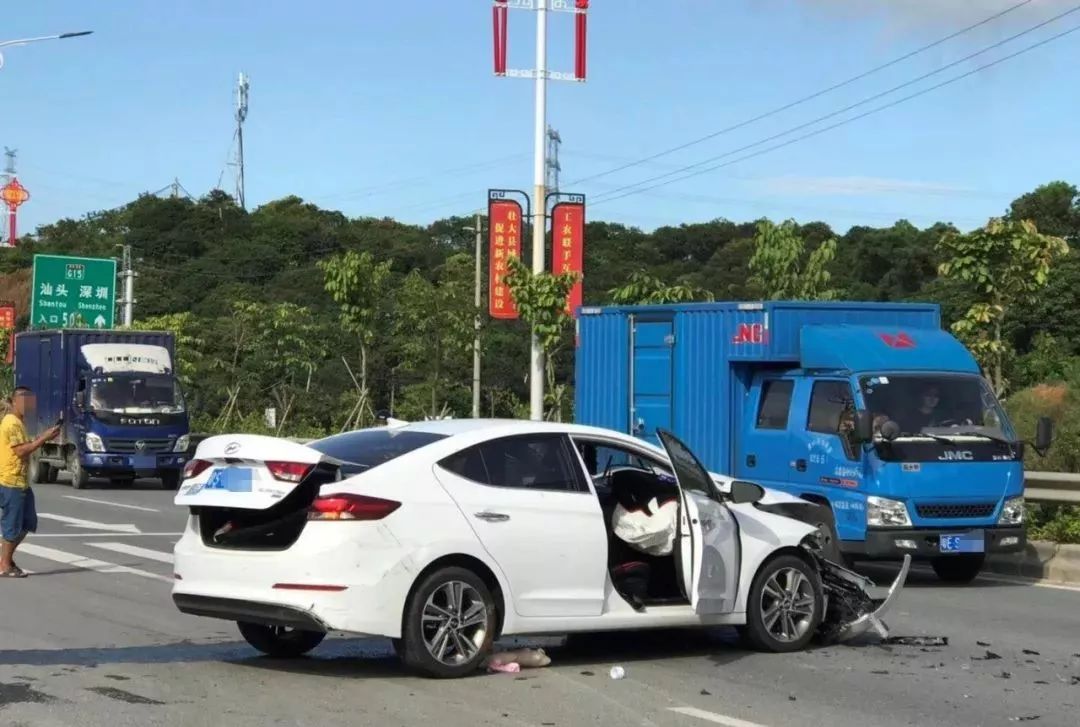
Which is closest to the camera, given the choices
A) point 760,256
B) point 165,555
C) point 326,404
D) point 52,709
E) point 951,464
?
point 52,709

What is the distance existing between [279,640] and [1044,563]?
9.04 meters

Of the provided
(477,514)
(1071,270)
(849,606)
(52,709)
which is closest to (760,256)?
(849,606)

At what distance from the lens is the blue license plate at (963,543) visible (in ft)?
44.3

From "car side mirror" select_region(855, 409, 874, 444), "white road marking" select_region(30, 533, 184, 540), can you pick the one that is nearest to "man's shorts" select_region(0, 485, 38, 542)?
"white road marking" select_region(30, 533, 184, 540)

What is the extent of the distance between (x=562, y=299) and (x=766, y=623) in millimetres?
18918

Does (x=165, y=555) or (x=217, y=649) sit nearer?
(x=217, y=649)

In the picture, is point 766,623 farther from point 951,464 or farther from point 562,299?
point 562,299

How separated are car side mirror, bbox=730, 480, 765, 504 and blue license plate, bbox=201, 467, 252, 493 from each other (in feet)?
10.3

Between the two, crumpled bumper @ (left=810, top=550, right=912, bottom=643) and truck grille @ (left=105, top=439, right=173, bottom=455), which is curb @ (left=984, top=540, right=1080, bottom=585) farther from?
truck grille @ (left=105, top=439, right=173, bottom=455)

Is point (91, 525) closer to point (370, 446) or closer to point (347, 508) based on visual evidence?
point (370, 446)

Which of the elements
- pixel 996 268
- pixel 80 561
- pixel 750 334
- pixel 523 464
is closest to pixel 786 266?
pixel 996 268

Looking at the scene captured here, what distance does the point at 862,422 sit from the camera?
1333 centimetres

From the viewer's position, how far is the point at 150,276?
77125 mm

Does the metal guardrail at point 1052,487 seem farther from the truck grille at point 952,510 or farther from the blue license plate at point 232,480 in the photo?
the blue license plate at point 232,480
